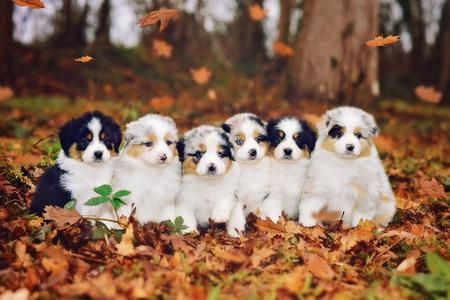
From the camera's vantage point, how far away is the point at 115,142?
189 inches

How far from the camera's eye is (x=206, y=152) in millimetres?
5090

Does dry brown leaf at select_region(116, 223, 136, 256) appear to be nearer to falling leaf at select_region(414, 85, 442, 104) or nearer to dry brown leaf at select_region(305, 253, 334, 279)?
dry brown leaf at select_region(305, 253, 334, 279)

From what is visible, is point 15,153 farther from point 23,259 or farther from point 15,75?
point 15,75

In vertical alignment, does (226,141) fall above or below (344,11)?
below

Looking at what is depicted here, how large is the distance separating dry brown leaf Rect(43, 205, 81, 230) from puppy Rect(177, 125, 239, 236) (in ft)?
3.95

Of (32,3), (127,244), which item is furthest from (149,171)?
(32,3)

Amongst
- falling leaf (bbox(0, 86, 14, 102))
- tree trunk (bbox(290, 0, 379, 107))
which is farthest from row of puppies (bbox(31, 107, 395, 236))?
falling leaf (bbox(0, 86, 14, 102))

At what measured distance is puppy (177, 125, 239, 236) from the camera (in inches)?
201

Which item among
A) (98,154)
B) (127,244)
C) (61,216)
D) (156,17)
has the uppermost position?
(156,17)

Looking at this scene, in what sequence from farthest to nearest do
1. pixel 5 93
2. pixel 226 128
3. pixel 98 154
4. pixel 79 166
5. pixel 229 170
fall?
pixel 5 93, pixel 226 128, pixel 229 170, pixel 79 166, pixel 98 154

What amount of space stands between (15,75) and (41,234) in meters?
10.6

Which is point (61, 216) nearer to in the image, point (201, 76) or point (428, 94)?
point (428, 94)

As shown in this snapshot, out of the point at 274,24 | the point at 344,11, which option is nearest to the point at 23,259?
the point at 344,11

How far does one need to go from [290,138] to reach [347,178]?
2.49ft
